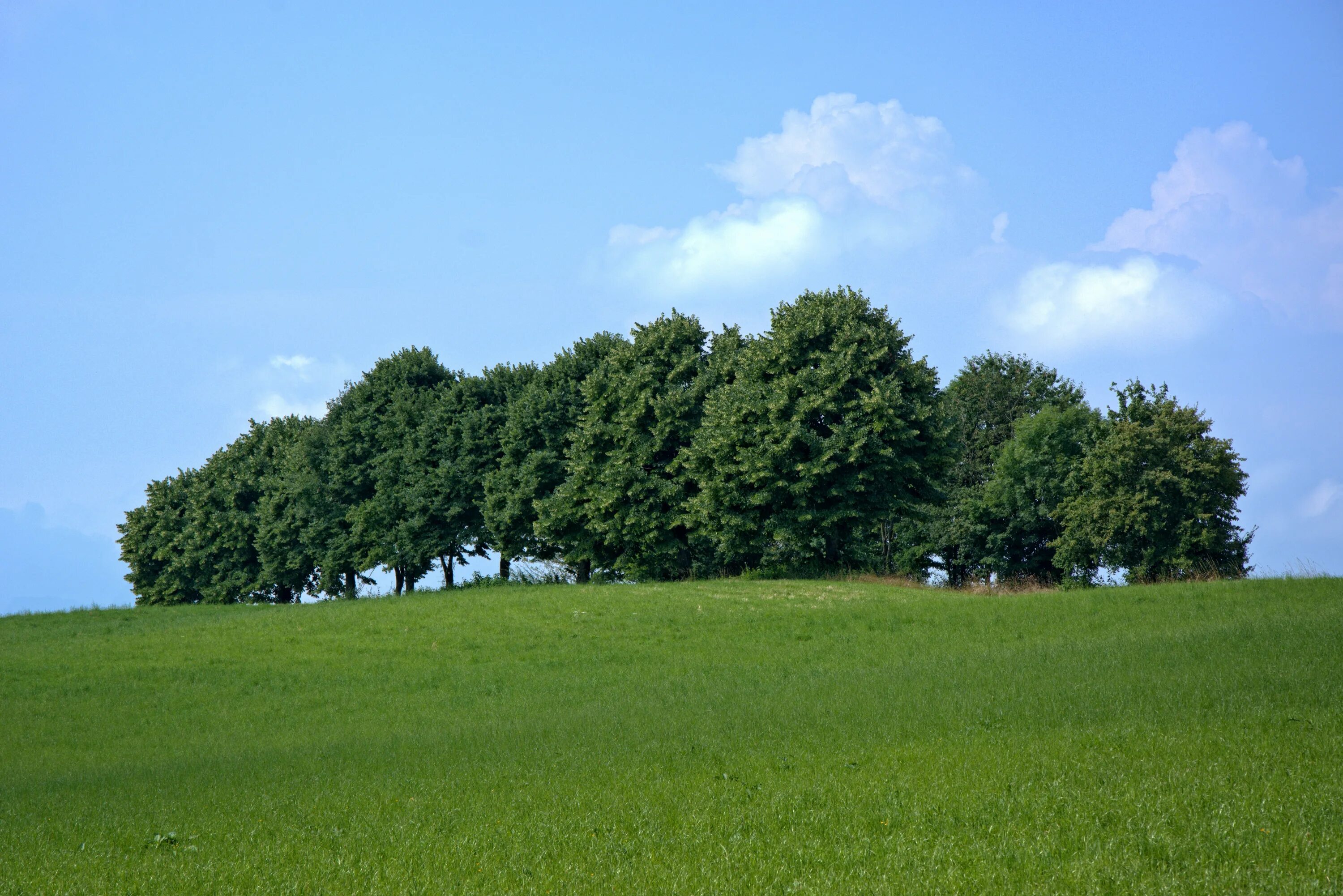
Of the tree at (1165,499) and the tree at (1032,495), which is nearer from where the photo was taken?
the tree at (1165,499)

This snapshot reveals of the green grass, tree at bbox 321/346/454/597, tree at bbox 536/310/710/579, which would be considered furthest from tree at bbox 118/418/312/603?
the green grass

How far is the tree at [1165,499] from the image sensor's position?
4962 cm

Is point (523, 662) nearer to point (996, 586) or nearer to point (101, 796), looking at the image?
point (101, 796)

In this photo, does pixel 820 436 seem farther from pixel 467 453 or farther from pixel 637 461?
pixel 467 453

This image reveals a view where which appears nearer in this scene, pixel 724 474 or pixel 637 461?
pixel 724 474

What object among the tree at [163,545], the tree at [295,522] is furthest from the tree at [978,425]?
the tree at [163,545]

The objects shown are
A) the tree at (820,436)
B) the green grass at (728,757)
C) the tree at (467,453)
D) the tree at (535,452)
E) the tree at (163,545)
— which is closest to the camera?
the green grass at (728,757)

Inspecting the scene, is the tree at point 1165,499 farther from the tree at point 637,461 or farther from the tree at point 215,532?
the tree at point 215,532

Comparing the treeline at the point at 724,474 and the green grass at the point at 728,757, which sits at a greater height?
the treeline at the point at 724,474

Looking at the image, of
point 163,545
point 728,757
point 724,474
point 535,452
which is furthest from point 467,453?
point 728,757

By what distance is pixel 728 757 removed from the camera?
14.5 meters

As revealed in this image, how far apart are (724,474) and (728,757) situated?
30334 millimetres

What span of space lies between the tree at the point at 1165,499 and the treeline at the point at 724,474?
0.43ft

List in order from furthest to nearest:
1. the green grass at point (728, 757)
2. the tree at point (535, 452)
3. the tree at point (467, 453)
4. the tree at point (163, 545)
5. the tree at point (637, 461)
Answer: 1. the tree at point (163, 545)
2. the tree at point (467, 453)
3. the tree at point (535, 452)
4. the tree at point (637, 461)
5. the green grass at point (728, 757)
